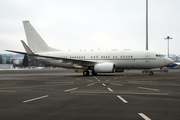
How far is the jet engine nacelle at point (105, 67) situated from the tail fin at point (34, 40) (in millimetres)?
10551

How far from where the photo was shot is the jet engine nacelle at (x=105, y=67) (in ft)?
87.4

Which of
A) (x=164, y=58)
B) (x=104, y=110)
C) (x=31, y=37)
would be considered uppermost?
(x=31, y=37)

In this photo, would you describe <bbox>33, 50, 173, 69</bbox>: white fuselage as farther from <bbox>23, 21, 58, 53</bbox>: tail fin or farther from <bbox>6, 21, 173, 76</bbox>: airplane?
<bbox>23, 21, 58, 53</bbox>: tail fin

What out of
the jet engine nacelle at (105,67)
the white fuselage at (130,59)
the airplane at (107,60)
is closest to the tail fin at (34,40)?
the airplane at (107,60)

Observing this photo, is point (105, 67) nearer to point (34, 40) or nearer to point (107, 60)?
point (107, 60)

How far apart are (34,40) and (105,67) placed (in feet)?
45.9

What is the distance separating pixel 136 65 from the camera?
28.1m

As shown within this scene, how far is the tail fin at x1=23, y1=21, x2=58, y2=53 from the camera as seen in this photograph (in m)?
32.1

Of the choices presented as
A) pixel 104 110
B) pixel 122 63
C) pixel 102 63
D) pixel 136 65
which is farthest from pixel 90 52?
pixel 104 110

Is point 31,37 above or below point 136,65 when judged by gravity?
above

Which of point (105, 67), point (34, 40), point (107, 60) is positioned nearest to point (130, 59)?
point (107, 60)

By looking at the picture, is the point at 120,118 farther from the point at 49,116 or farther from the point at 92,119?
the point at 49,116

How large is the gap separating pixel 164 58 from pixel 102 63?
30.6 feet

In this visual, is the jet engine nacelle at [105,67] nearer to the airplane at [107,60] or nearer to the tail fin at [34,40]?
the airplane at [107,60]
